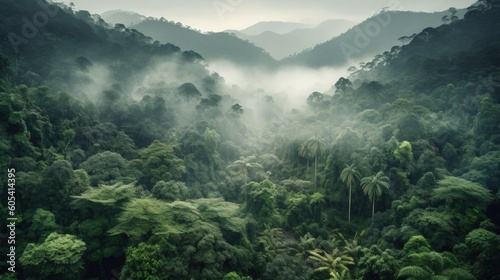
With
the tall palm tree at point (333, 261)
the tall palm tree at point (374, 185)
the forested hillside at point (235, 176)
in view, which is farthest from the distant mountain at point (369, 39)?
the tall palm tree at point (333, 261)

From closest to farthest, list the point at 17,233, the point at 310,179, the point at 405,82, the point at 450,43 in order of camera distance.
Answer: the point at 17,233, the point at 310,179, the point at 405,82, the point at 450,43

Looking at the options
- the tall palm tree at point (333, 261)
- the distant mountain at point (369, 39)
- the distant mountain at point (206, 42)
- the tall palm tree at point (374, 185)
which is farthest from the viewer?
Result: the distant mountain at point (206, 42)

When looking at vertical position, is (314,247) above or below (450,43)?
below

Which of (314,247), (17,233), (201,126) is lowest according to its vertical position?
(314,247)

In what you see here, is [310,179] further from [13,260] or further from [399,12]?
[399,12]

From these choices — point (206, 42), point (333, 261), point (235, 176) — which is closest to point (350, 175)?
point (333, 261)

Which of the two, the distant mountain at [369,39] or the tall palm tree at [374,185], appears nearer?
the tall palm tree at [374,185]

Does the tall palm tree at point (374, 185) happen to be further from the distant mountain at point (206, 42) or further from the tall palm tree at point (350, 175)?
the distant mountain at point (206, 42)

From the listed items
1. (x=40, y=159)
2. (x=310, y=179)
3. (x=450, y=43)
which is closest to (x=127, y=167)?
(x=40, y=159)
